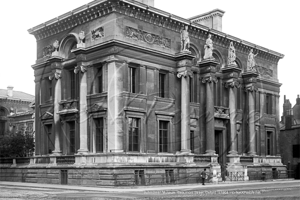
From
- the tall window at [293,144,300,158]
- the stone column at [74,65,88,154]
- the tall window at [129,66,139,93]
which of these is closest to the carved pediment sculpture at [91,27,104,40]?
the stone column at [74,65,88,154]

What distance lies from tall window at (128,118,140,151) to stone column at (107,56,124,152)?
1113mm

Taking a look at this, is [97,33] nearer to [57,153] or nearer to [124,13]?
[124,13]

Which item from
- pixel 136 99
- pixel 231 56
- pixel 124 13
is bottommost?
pixel 136 99

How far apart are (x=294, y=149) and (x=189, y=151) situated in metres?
23.5

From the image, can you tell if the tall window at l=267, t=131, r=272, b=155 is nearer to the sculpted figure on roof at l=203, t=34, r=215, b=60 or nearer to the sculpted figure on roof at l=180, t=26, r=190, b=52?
the sculpted figure on roof at l=203, t=34, r=215, b=60

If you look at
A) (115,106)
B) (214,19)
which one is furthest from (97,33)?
(214,19)

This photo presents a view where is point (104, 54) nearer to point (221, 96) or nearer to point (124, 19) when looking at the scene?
point (124, 19)

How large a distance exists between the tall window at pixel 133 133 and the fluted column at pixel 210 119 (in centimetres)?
795

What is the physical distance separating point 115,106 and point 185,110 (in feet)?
23.5

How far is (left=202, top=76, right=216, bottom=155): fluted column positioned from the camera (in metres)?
41.8

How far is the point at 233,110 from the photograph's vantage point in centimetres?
4556

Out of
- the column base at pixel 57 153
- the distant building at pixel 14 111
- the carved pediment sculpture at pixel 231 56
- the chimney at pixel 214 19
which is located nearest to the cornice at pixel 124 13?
the carved pediment sculpture at pixel 231 56

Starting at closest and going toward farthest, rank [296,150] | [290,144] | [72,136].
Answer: [72,136] → [296,150] → [290,144]

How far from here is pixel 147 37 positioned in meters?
37.8
